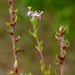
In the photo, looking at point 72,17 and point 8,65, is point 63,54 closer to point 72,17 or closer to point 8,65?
point 72,17

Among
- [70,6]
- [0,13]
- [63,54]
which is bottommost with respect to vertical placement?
[63,54]

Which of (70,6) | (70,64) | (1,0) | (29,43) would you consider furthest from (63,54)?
(1,0)

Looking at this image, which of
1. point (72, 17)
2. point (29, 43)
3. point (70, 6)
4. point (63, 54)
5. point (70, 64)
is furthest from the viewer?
point (29, 43)

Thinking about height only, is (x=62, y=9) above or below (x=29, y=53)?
below

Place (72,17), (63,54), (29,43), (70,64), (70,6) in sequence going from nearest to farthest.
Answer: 1. (63,54)
2. (70,6)
3. (72,17)
4. (70,64)
5. (29,43)

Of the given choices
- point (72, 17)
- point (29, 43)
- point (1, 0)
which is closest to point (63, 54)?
point (72, 17)

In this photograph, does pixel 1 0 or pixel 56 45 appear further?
pixel 1 0

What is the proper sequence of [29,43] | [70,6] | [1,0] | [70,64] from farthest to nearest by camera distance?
[1,0] → [29,43] → [70,64] → [70,6]

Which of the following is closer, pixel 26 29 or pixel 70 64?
pixel 70 64

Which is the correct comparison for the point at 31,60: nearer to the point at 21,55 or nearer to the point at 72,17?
the point at 21,55
